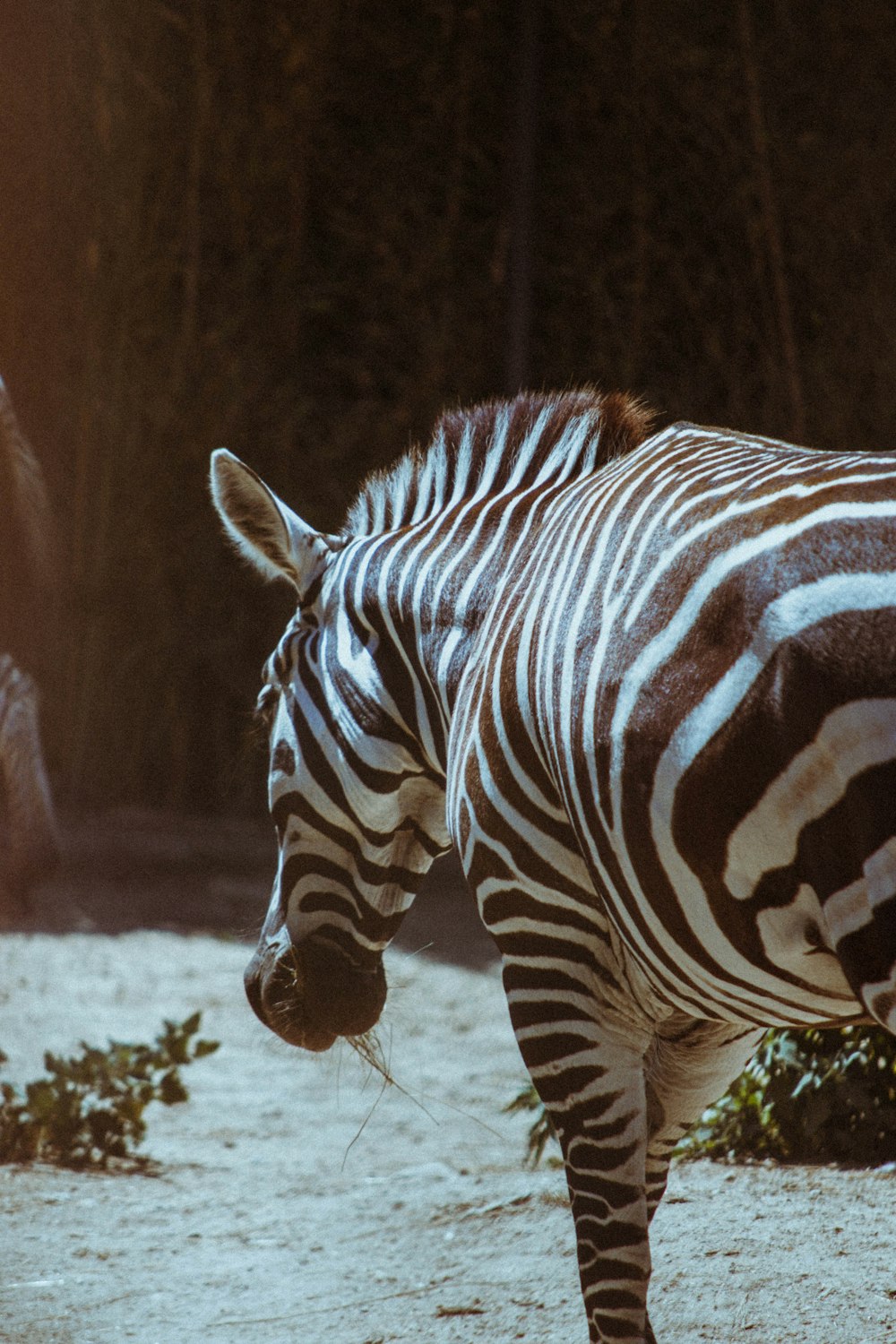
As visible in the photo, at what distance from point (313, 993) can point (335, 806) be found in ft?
1.16

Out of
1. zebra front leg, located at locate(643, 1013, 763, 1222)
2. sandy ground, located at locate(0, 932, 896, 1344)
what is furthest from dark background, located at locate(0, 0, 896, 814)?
zebra front leg, located at locate(643, 1013, 763, 1222)

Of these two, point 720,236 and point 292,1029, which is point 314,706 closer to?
point 292,1029

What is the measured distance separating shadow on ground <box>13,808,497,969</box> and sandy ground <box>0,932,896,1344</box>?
4.21 ft

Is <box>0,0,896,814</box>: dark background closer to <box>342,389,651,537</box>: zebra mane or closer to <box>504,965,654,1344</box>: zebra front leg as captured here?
<box>342,389,651,537</box>: zebra mane

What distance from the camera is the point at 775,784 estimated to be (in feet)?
5.14

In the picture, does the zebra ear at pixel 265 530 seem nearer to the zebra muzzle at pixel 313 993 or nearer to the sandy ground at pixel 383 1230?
the zebra muzzle at pixel 313 993

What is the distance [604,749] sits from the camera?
183 cm

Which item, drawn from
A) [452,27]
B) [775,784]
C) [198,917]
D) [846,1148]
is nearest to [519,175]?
[452,27]

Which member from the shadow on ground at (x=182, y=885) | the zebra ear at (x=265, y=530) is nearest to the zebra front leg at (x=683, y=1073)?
the zebra ear at (x=265, y=530)

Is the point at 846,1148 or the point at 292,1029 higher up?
the point at 292,1029

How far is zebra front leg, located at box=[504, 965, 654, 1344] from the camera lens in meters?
2.08

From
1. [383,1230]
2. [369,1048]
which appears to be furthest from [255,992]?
[383,1230]

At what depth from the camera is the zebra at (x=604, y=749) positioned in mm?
1554

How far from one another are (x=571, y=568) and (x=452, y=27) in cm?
636
